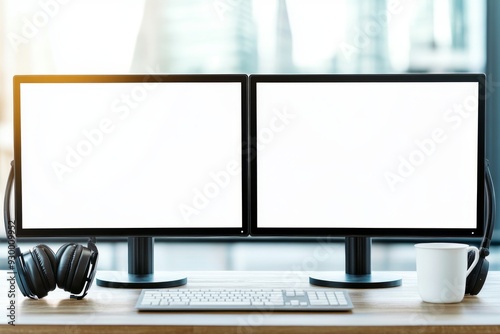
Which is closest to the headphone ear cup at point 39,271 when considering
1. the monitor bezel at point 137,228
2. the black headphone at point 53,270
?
the black headphone at point 53,270

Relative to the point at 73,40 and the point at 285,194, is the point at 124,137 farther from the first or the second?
the point at 73,40

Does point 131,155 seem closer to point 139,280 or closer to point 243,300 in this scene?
point 139,280

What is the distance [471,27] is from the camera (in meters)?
3.49

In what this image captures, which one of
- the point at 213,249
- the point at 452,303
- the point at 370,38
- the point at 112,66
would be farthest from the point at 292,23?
the point at 452,303

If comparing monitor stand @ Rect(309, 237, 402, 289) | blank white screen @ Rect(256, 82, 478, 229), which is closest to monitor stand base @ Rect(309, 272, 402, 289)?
monitor stand @ Rect(309, 237, 402, 289)

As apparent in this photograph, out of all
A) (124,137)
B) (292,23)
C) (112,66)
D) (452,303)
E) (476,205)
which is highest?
(292,23)

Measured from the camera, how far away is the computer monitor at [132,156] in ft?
4.35

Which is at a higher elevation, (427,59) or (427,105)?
(427,59)

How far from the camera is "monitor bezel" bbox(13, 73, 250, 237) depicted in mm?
1319

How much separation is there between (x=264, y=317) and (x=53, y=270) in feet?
1.40

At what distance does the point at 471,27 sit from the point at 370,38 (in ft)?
1.75

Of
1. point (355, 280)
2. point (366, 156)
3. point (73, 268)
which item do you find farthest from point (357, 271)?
point (73, 268)

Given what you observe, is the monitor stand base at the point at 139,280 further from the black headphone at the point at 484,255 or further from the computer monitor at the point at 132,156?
the black headphone at the point at 484,255

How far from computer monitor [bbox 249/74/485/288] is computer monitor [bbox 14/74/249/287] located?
5 centimetres
